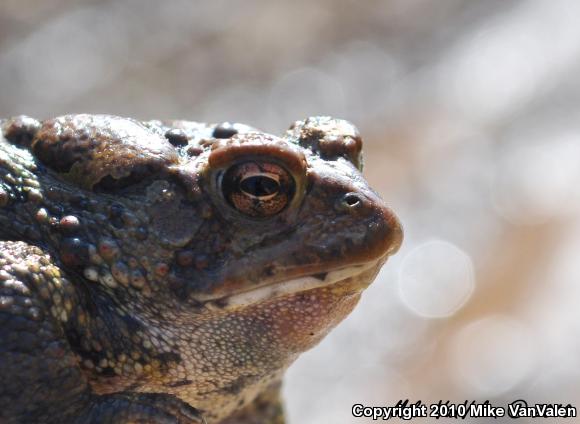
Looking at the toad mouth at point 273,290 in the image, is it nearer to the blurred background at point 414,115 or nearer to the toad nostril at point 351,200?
the toad nostril at point 351,200

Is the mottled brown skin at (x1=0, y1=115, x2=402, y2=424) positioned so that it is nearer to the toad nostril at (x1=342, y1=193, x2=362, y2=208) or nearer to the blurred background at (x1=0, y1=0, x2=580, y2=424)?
the toad nostril at (x1=342, y1=193, x2=362, y2=208)

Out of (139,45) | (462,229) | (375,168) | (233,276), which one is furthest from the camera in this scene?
(139,45)

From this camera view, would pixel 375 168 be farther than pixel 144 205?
Yes

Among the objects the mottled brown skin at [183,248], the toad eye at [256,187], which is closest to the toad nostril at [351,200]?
the mottled brown skin at [183,248]

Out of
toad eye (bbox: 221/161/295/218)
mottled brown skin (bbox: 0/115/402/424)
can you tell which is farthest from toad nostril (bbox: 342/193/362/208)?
toad eye (bbox: 221/161/295/218)

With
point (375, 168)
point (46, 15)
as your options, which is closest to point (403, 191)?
point (375, 168)

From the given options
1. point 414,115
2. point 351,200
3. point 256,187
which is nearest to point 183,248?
point 256,187

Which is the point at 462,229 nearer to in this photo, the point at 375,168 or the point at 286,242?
the point at 375,168
